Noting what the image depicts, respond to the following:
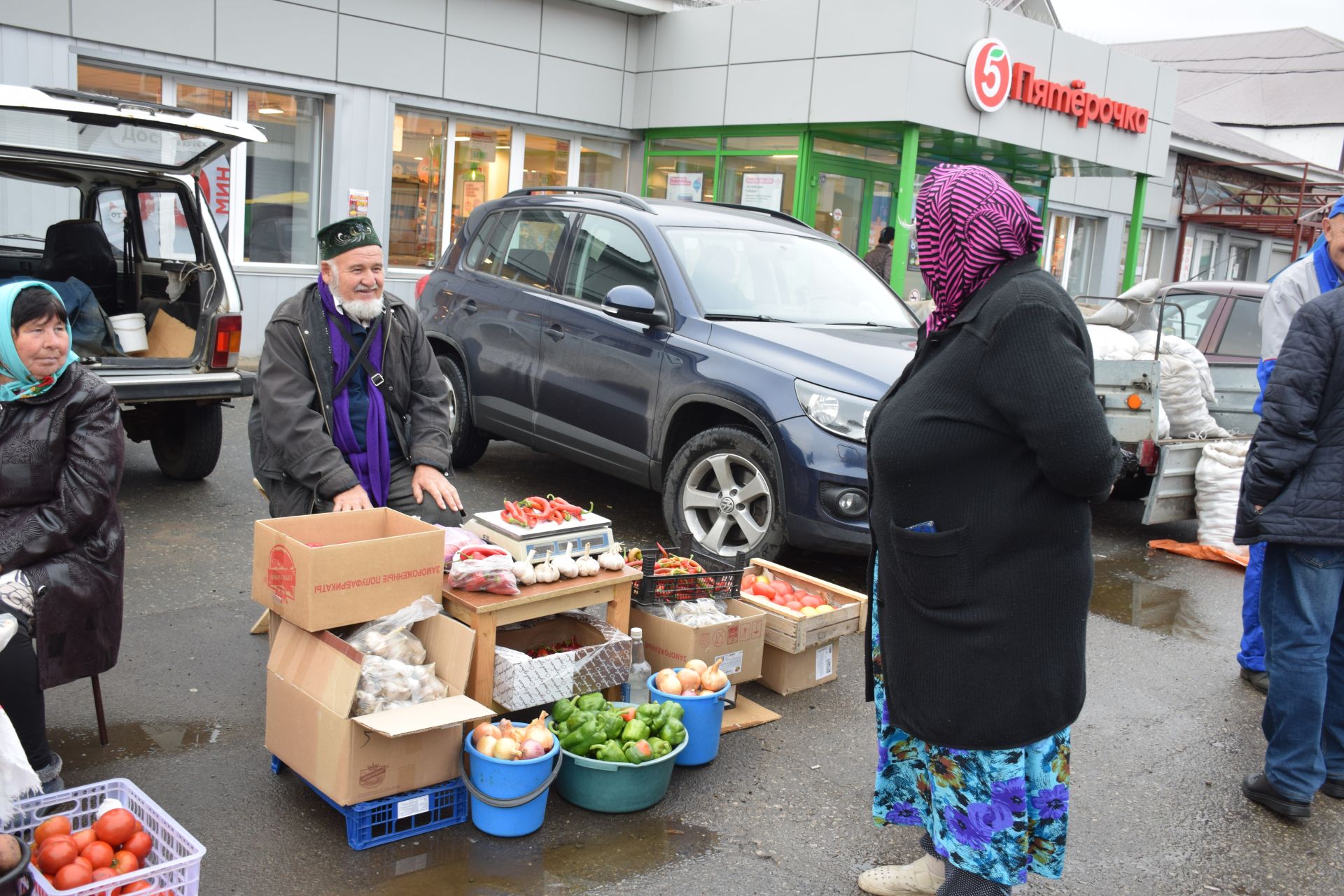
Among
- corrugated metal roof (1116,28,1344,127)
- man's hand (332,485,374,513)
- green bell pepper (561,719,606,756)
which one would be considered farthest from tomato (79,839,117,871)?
corrugated metal roof (1116,28,1344,127)

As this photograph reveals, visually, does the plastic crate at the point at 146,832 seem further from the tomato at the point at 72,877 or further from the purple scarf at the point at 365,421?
the purple scarf at the point at 365,421

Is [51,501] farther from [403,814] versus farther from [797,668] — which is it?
[797,668]

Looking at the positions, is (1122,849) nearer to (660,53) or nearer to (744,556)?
(744,556)

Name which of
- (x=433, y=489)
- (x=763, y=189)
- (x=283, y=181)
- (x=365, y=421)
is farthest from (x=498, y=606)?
(x=763, y=189)

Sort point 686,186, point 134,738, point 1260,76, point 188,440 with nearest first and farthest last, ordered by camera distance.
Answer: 1. point 134,738
2. point 188,440
3. point 686,186
4. point 1260,76

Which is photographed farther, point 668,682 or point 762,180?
point 762,180

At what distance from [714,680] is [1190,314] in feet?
21.6

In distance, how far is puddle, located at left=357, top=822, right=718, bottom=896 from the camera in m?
3.19

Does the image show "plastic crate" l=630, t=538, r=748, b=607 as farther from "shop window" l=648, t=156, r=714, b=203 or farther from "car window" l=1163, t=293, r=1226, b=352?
"shop window" l=648, t=156, r=714, b=203

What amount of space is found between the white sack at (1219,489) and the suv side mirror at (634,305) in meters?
3.77

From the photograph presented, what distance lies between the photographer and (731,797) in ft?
12.6

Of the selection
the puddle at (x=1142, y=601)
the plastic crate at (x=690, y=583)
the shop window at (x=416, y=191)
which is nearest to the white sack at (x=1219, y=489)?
the puddle at (x=1142, y=601)

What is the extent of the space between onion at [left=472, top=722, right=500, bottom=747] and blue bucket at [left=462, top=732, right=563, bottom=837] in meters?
0.01

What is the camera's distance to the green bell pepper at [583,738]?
11.8ft
